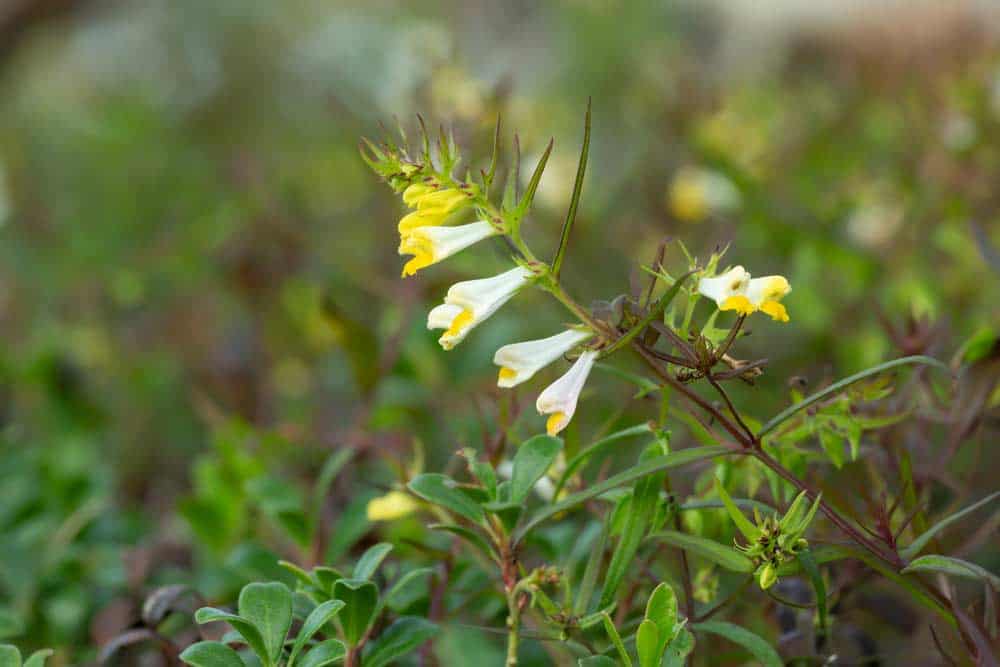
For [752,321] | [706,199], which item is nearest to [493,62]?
[706,199]

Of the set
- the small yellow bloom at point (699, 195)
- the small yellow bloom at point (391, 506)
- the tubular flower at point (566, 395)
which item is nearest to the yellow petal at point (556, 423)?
the tubular flower at point (566, 395)

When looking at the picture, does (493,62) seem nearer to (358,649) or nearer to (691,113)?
(691,113)

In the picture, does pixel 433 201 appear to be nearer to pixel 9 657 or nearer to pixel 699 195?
pixel 9 657

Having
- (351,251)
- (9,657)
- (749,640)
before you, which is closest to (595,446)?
(749,640)

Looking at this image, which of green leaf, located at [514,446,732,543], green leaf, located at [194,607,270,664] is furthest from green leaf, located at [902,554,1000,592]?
green leaf, located at [194,607,270,664]

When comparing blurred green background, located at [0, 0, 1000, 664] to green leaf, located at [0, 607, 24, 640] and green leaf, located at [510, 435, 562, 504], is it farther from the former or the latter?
green leaf, located at [510, 435, 562, 504]
